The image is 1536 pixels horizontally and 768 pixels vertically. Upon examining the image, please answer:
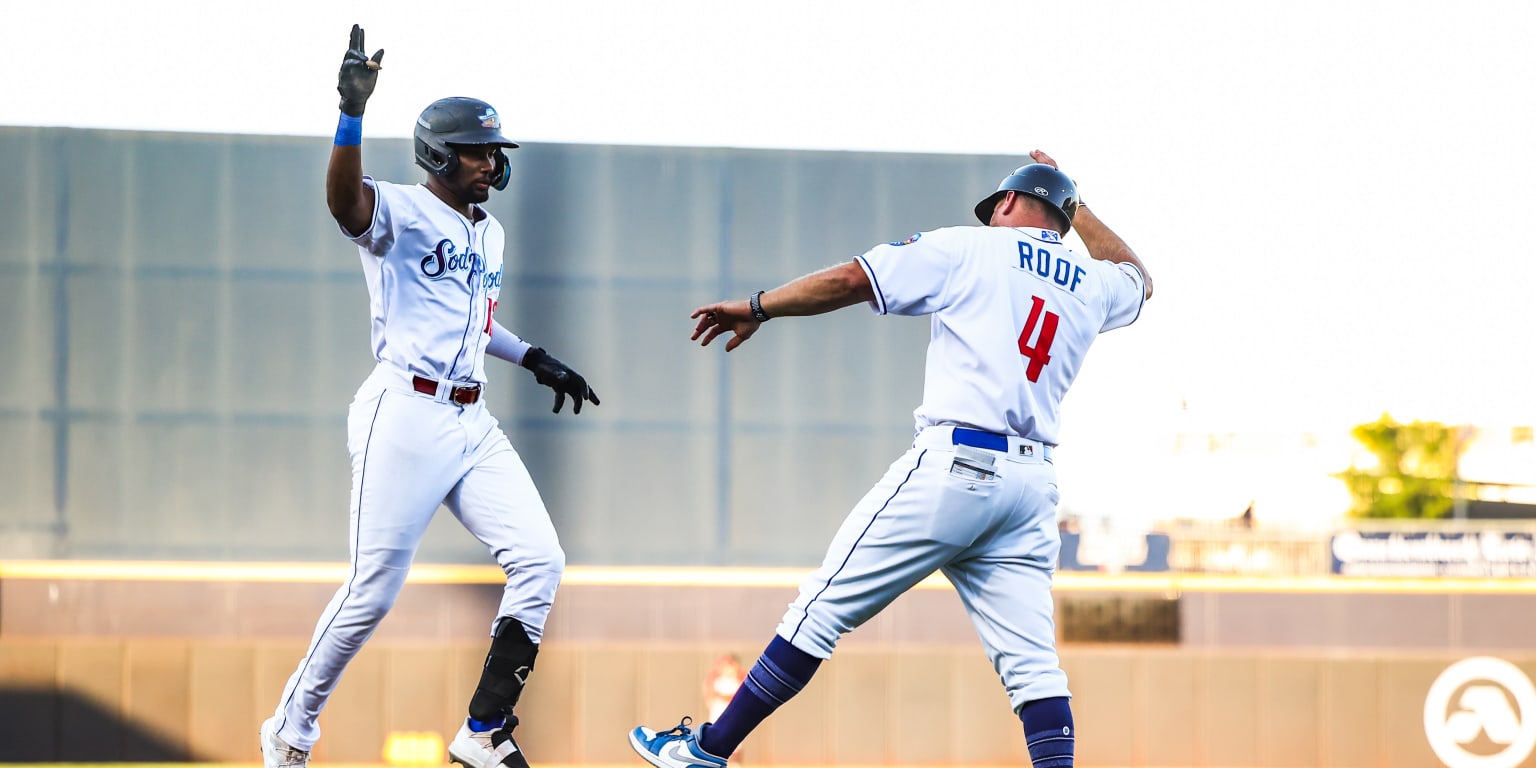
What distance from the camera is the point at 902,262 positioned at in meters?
4.16

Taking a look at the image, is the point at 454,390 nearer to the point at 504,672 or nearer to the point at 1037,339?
the point at 504,672

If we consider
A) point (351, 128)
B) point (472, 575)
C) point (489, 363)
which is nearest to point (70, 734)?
point (472, 575)

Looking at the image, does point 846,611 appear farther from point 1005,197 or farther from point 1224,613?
point 1224,613

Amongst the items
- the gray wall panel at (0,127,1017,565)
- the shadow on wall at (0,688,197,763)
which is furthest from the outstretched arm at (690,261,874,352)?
the gray wall panel at (0,127,1017,565)

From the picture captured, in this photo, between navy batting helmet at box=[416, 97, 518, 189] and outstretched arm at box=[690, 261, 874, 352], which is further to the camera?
navy batting helmet at box=[416, 97, 518, 189]

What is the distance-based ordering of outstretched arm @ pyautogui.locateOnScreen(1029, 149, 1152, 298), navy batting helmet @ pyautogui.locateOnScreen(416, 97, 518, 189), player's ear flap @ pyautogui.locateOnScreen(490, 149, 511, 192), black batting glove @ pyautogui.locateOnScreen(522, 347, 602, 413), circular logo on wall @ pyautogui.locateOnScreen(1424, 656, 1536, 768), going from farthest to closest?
circular logo on wall @ pyautogui.locateOnScreen(1424, 656, 1536, 768)
black batting glove @ pyautogui.locateOnScreen(522, 347, 602, 413)
outstretched arm @ pyautogui.locateOnScreen(1029, 149, 1152, 298)
player's ear flap @ pyautogui.locateOnScreen(490, 149, 511, 192)
navy batting helmet @ pyautogui.locateOnScreen(416, 97, 518, 189)

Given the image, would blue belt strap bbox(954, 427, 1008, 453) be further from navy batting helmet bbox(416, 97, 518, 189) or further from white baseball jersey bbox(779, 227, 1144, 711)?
navy batting helmet bbox(416, 97, 518, 189)

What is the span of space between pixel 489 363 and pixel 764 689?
10690 mm

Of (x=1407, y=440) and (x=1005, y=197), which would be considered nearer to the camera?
(x=1005, y=197)

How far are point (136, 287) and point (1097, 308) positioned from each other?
13.0m

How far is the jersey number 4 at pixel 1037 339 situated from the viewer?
4.23 metres

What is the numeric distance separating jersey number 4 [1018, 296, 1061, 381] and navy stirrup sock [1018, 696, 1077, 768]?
97 cm

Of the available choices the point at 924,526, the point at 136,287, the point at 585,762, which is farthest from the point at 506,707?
the point at 136,287

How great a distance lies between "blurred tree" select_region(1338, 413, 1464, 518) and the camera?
311 ft
